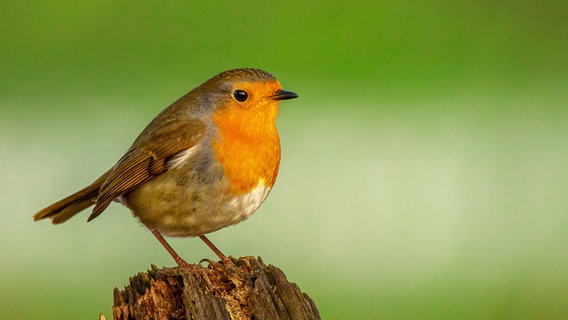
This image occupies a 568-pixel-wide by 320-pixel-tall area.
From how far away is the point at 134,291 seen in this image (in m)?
3.72

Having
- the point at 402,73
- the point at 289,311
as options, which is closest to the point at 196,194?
the point at 289,311

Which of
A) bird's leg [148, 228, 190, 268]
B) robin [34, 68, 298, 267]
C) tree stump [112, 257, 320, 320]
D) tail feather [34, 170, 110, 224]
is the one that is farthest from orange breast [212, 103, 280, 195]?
tail feather [34, 170, 110, 224]

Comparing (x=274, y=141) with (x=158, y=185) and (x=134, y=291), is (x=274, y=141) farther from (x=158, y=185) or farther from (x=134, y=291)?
(x=134, y=291)

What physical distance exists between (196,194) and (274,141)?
41 centimetres

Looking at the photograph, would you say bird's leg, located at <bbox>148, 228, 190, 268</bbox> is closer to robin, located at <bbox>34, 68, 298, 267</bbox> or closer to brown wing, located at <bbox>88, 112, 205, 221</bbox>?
robin, located at <bbox>34, 68, 298, 267</bbox>

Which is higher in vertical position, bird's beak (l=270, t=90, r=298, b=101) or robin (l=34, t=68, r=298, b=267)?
bird's beak (l=270, t=90, r=298, b=101)

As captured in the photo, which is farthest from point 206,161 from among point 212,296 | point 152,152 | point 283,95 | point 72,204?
point 72,204

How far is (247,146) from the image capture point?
13.9ft

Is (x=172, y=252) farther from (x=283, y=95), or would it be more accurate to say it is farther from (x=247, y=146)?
(x=283, y=95)

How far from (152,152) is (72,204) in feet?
2.20

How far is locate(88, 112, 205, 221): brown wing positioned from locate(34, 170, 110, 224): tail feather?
0.28 meters

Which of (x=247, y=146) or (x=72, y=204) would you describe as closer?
(x=247, y=146)

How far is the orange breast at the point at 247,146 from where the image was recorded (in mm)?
4184

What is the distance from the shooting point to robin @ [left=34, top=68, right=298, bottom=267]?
4.19 metres
